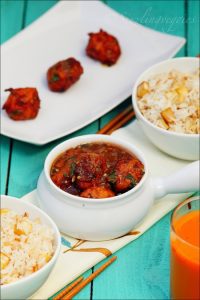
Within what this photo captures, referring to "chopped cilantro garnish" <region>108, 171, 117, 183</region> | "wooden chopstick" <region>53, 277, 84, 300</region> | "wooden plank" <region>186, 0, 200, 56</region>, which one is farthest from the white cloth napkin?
"wooden plank" <region>186, 0, 200, 56</region>

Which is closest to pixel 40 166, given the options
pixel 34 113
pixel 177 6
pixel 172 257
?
pixel 34 113

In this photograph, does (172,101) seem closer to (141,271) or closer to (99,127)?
(99,127)

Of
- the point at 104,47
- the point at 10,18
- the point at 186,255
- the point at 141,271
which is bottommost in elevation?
the point at 141,271

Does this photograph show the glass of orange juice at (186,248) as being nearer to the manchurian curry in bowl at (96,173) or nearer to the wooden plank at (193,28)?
the manchurian curry in bowl at (96,173)

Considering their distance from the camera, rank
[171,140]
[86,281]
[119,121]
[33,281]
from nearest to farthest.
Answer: [33,281] < [86,281] < [171,140] < [119,121]

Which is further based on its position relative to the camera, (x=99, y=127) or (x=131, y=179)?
(x=99, y=127)

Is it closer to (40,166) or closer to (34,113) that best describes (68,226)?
(40,166)

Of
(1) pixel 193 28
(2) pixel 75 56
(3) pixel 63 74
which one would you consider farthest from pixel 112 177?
(1) pixel 193 28
